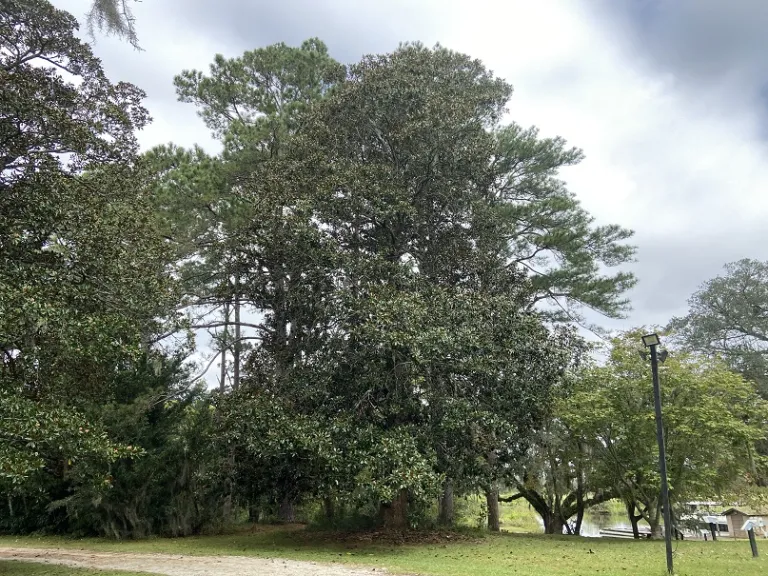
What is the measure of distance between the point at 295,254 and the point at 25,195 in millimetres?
6388

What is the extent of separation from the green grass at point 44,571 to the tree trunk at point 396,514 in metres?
7.81

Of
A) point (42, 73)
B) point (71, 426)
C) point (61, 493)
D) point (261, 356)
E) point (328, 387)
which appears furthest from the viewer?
point (61, 493)

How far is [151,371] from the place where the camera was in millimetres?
17984

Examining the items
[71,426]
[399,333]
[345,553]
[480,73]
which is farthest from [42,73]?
[480,73]

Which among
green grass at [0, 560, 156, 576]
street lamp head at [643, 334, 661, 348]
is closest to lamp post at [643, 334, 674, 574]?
street lamp head at [643, 334, 661, 348]

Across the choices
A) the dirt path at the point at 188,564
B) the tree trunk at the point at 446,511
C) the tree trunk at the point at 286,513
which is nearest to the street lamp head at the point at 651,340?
the dirt path at the point at 188,564

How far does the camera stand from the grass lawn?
9.68m

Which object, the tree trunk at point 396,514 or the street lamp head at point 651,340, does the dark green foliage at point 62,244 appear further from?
the street lamp head at point 651,340

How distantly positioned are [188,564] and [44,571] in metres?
2.42

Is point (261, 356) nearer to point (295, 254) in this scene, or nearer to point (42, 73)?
point (295, 254)

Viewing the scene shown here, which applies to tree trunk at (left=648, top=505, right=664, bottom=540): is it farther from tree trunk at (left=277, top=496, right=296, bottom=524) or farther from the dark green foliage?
the dark green foliage

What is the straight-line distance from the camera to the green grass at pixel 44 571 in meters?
9.11

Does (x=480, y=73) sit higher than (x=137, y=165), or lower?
higher

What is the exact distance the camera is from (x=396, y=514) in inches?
613
